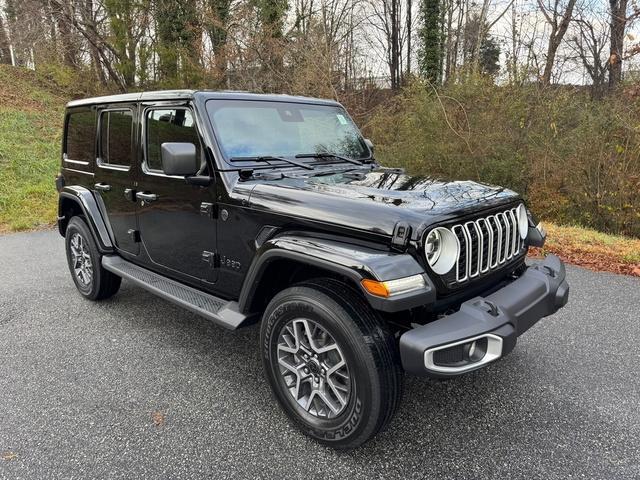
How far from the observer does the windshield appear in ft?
10.5

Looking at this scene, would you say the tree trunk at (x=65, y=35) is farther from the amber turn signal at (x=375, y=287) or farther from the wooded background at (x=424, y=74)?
the amber turn signal at (x=375, y=287)

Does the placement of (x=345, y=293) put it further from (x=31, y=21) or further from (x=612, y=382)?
(x=31, y=21)

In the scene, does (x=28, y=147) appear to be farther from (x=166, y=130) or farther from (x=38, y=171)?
(x=166, y=130)

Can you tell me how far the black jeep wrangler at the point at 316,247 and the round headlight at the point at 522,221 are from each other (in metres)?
0.02

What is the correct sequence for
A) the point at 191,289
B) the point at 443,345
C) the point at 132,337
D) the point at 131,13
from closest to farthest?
the point at 443,345, the point at 191,289, the point at 132,337, the point at 131,13

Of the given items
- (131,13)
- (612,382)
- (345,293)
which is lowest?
(612,382)

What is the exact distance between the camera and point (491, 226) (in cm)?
267

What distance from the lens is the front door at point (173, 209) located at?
320 centimetres

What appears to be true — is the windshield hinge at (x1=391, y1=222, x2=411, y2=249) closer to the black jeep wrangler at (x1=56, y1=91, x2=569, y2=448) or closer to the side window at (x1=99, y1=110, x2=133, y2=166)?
the black jeep wrangler at (x1=56, y1=91, x2=569, y2=448)

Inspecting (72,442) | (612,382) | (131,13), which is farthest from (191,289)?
(131,13)

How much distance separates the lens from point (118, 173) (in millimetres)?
3947

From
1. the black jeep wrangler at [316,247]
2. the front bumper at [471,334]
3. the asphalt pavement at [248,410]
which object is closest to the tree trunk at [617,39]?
the asphalt pavement at [248,410]

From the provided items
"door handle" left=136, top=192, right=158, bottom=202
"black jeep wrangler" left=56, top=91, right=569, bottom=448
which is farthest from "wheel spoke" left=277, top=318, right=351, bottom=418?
"door handle" left=136, top=192, right=158, bottom=202

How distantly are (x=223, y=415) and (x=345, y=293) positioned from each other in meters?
1.11
